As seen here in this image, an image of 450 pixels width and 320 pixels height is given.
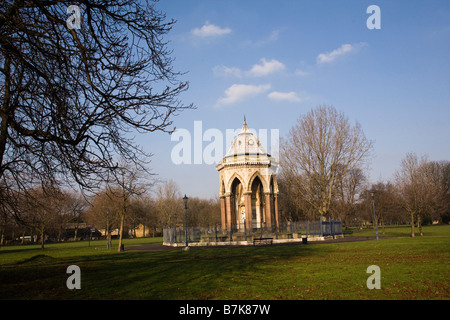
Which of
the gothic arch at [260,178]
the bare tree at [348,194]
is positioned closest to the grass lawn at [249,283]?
the gothic arch at [260,178]

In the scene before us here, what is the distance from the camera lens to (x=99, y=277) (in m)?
12.0

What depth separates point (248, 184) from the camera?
1453 inches

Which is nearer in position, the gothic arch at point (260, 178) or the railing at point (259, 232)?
the railing at point (259, 232)

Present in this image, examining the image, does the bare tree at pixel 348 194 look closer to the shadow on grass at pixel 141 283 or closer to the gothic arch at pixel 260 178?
the gothic arch at pixel 260 178

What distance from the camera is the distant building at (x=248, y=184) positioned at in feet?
121

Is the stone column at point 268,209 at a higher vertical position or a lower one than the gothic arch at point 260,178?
lower

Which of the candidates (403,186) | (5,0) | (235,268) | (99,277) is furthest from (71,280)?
(403,186)

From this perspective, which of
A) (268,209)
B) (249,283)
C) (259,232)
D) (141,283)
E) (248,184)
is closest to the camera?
(249,283)

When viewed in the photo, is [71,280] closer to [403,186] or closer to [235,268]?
[235,268]

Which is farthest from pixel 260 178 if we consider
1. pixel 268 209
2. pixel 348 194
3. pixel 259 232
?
pixel 348 194

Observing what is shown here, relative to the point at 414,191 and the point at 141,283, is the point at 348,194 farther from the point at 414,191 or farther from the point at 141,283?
the point at 141,283

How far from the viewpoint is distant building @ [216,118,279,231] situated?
36969 mm
